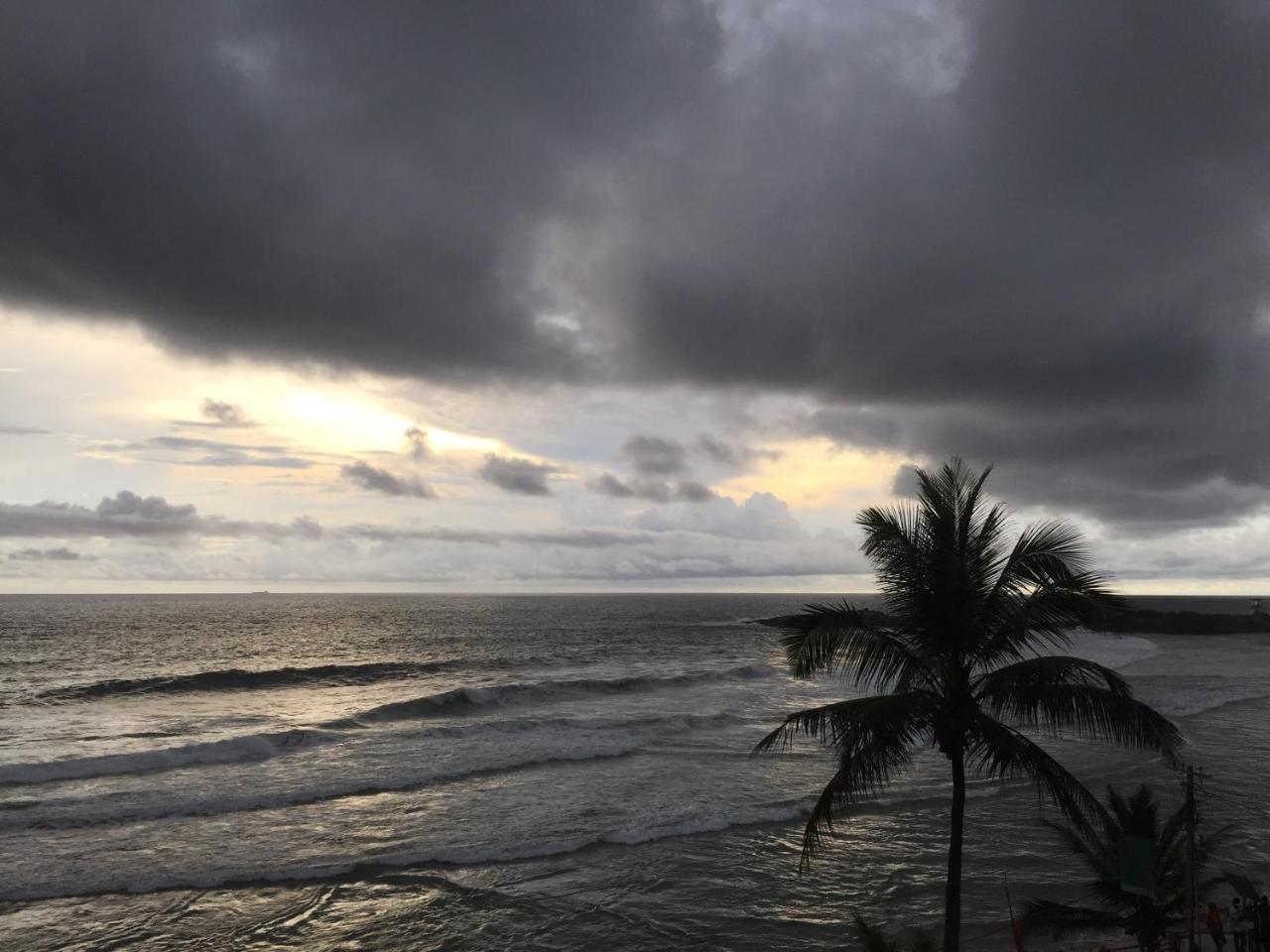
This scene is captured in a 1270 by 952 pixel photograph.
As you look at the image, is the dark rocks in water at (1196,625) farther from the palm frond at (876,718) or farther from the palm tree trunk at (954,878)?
the palm frond at (876,718)

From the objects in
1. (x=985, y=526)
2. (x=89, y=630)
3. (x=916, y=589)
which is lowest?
(x=89, y=630)

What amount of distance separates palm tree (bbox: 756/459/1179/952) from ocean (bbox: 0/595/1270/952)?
7.51 m

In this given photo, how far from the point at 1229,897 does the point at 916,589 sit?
1353 centimetres

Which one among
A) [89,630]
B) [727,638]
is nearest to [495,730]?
[727,638]

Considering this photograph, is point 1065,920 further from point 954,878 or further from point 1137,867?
point 954,878

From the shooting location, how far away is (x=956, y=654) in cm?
975

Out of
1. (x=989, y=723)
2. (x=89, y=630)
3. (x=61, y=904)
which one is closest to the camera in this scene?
(x=989, y=723)

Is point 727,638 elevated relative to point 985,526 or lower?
lower

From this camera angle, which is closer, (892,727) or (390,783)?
(892,727)

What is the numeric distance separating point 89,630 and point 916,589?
118m

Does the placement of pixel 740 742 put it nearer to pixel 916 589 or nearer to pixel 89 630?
pixel 916 589

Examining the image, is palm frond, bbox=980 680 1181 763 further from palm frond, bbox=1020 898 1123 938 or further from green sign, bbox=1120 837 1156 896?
palm frond, bbox=1020 898 1123 938

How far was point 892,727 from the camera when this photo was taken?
9.52 metres

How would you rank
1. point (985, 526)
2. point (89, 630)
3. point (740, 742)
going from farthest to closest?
point (89, 630), point (740, 742), point (985, 526)
